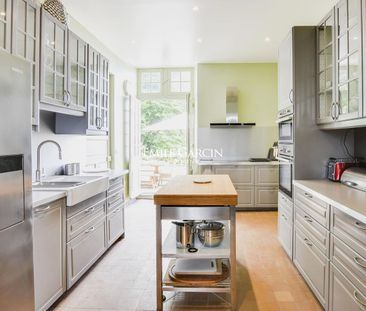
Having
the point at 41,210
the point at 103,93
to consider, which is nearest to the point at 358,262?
the point at 41,210

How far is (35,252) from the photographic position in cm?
199

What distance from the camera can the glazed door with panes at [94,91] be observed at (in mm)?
3378

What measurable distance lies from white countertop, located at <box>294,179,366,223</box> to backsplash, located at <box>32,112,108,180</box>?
2527mm

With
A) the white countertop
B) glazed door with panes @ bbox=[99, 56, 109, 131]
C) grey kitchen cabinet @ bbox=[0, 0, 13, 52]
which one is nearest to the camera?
the white countertop

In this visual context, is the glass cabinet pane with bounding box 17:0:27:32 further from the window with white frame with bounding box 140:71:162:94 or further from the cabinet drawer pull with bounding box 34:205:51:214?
the window with white frame with bounding box 140:71:162:94

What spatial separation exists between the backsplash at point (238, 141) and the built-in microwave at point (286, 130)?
2296mm

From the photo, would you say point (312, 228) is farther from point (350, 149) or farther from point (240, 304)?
point (350, 149)

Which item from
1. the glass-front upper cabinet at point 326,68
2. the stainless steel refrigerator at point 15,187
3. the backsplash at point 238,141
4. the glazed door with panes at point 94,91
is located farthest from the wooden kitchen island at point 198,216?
the backsplash at point 238,141

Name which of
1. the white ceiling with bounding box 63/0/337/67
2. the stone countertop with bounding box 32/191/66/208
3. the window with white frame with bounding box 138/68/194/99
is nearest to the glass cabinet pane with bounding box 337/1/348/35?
the white ceiling with bounding box 63/0/337/67

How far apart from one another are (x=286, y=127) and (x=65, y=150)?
2.56 m

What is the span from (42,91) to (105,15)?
1799 mm

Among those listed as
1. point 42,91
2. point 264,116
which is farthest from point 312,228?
point 264,116

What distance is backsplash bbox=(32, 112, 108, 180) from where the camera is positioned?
3070 mm

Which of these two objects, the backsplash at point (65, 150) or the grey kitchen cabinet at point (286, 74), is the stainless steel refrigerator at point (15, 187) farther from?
the grey kitchen cabinet at point (286, 74)
